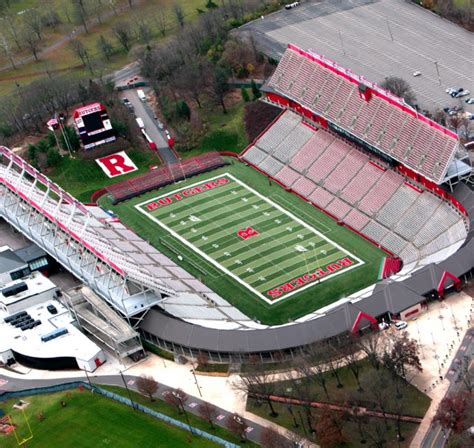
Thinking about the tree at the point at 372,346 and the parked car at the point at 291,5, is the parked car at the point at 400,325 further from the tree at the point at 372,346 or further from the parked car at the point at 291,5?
the parked car at the point at 291,5

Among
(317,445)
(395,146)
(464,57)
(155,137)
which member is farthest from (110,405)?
(464,57)

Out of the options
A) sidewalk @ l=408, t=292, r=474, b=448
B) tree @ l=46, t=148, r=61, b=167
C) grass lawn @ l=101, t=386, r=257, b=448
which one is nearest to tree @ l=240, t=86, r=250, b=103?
tree @ l=46, t=148, r=61, b=167

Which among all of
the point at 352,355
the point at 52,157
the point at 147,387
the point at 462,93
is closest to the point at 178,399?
the point at 147,387

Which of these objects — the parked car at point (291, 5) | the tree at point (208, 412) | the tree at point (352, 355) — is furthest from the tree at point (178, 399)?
the parked car at point (291, 5)

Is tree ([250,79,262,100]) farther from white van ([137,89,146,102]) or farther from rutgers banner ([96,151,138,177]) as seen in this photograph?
rutgers banner ([96,151,138,177])

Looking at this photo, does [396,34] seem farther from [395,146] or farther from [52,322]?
[52,322]

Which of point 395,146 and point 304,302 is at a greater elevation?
point 395,146
